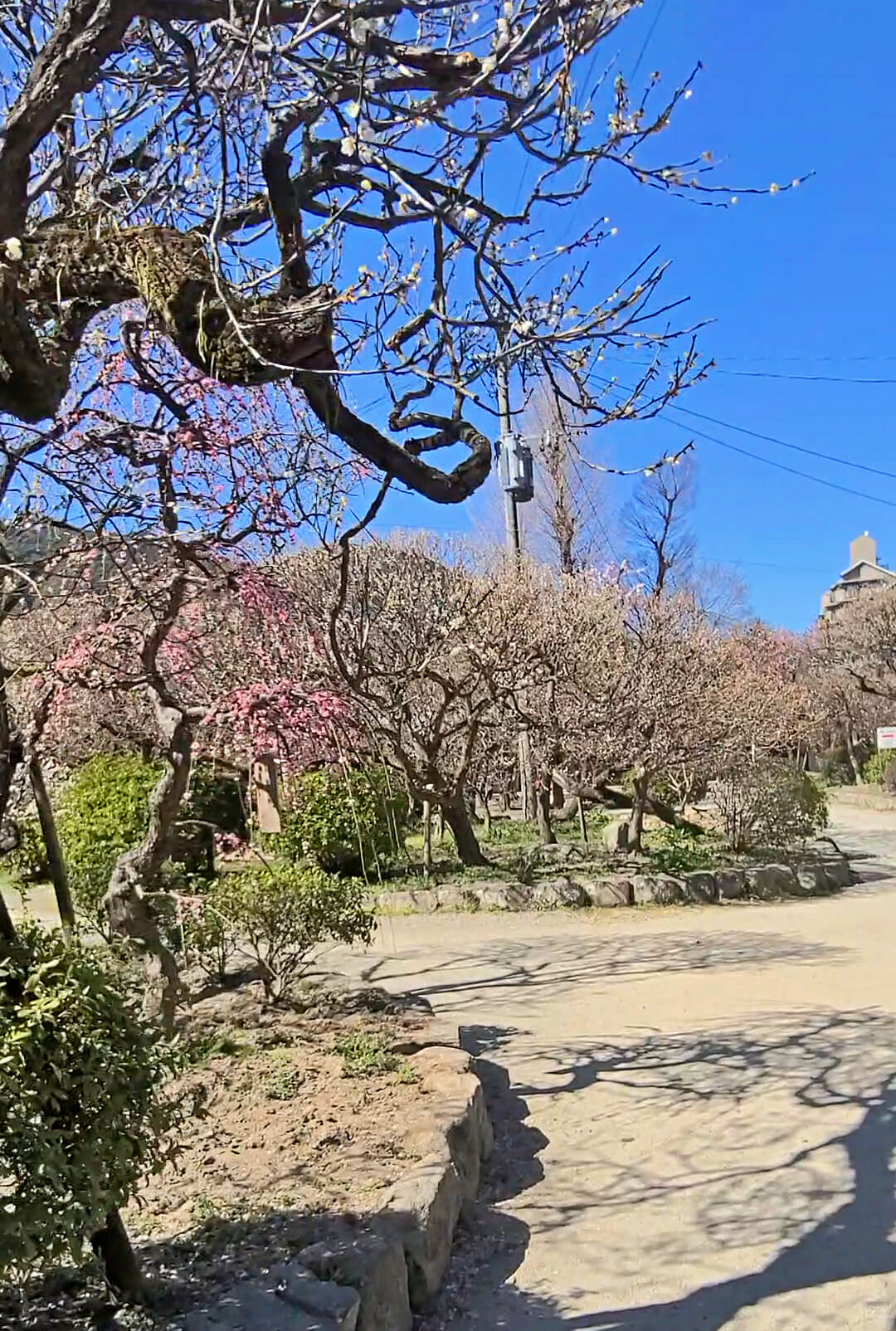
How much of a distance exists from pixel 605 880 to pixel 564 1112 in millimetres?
5475

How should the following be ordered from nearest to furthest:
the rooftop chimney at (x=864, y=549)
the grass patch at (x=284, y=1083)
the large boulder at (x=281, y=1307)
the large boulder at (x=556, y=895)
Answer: the large boulder at (x=281, y=1307), the grass patch at (x=284, y=1083), the large boulder at (x=556, y=895), the rooftop chimney at (x=864, y=549)

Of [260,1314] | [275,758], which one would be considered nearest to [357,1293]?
[260,1314]

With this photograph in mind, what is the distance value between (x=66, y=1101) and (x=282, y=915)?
9.88 ft

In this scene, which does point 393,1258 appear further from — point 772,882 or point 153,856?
point 772,882

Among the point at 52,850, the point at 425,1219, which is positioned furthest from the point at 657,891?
the point at 52,850

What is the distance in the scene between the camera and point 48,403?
7.88ft

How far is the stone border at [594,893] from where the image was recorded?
9.43 metres

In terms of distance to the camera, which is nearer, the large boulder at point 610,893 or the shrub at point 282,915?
the shrub at point 282,915

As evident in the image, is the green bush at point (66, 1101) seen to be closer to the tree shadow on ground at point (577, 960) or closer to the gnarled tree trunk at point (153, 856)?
the gnarled tree trunk at point (153, 856)

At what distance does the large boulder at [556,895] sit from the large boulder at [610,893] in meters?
0.07

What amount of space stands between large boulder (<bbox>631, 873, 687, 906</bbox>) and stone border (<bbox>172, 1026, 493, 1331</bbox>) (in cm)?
596

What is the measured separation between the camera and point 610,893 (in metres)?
9.46

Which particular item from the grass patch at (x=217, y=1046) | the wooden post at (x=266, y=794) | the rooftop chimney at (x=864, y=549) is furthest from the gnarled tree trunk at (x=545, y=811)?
the rooftop chimney at (x=864, y=549)

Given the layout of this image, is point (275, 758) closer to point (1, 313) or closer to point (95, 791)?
point (95, 791)
